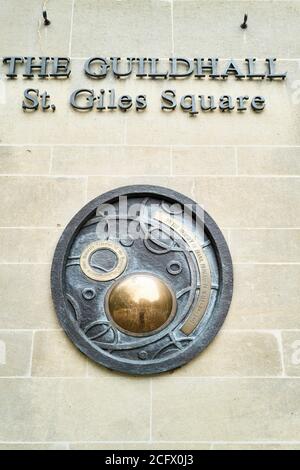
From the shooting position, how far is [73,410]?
4402mm

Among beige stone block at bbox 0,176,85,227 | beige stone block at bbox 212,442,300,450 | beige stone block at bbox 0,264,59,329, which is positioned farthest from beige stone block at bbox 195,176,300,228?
beige stone block at bbox 212,442,300,450

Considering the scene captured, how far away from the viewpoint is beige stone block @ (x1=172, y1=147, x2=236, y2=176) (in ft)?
17.1

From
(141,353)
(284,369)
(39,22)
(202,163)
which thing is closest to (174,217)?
(202,163)

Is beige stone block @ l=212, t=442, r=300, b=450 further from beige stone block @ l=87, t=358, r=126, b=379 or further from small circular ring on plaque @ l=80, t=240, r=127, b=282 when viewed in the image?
small circular ring on plaque @ l=80, t=240, r=127, b=282

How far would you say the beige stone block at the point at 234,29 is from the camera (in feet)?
18.9

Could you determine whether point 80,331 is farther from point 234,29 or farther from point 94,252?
point 234,29

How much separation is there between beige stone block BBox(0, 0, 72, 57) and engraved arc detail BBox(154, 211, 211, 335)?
2.18m

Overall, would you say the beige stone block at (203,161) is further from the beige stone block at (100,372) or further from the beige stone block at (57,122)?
the beige stone block at (100,372)

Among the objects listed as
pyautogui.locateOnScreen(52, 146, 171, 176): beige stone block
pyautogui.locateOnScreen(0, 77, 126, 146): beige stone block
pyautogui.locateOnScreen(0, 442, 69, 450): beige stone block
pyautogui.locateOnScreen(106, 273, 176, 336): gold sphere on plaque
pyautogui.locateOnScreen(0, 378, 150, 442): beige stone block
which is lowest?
pyautogui.locateOnScreen(0, 442, 69, 450): beige stone block

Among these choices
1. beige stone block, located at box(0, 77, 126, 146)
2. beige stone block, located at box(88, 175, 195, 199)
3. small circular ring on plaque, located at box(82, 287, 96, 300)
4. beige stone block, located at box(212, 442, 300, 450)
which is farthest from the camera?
beige stone block, located at box(0, 77, 126, 146)

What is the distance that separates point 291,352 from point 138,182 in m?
2.04

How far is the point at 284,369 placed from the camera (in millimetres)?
4543

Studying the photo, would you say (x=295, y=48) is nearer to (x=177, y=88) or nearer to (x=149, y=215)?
(x=177, y=88)

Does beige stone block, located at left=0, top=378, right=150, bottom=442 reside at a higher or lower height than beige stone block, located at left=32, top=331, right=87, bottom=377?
lower
